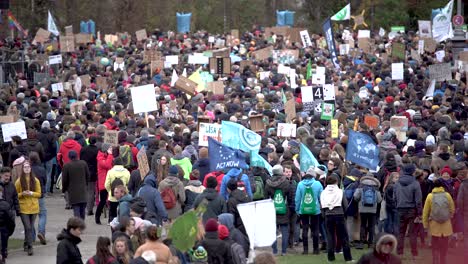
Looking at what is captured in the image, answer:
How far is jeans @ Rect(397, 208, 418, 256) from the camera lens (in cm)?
1833

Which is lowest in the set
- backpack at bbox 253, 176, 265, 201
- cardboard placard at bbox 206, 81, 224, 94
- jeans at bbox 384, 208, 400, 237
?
jeans at bbox 384, 208, 400, 237

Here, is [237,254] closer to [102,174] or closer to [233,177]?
[233,177]

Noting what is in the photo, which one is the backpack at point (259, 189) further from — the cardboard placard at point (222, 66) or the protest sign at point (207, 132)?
the cardboard placard at point (222, 66)

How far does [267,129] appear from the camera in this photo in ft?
80.8

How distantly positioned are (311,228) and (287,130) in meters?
4.88

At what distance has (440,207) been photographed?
57.5 feet

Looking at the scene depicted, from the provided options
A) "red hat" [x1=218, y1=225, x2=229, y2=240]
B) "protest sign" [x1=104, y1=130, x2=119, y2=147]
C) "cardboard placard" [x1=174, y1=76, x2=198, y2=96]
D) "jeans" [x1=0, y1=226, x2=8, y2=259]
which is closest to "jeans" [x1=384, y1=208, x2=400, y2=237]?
"red hat" [x1=218, y1=225, x2=229, y2=240]

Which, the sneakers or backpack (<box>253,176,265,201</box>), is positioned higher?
backpack (<box>253,176,265,201</box>)

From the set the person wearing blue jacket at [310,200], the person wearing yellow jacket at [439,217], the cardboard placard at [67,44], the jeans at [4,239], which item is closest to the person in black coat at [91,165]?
the jeans at [4,239]

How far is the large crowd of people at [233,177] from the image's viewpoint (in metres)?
15.0

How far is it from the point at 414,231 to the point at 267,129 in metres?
6.41

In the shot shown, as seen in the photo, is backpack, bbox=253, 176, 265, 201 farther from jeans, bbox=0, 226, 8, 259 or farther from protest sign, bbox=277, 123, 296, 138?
protest sign, bbox=277, 123, 296, 138

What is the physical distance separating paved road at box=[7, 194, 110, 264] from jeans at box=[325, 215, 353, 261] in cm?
332

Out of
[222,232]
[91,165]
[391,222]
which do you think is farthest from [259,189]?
[91,165]
